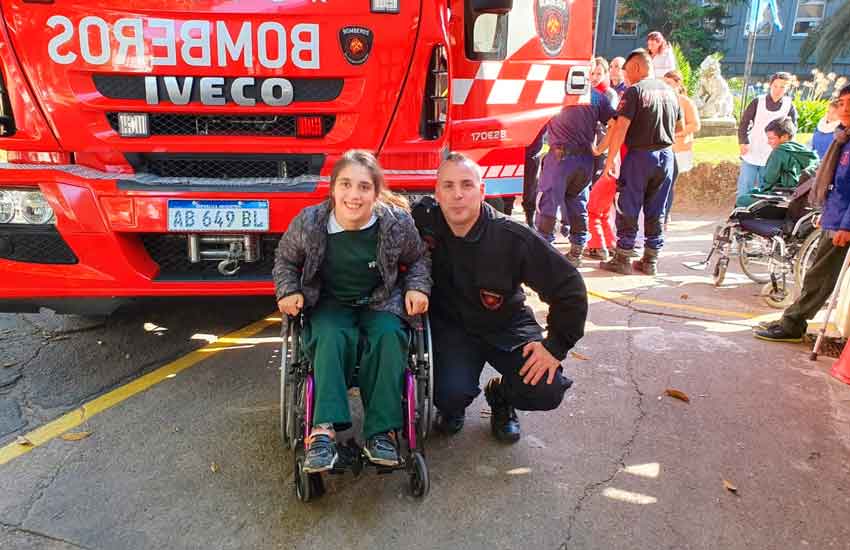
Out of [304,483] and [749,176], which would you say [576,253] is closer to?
[749,176]

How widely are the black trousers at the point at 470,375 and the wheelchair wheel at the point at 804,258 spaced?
2.95 metres

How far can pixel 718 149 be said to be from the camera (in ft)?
39.1

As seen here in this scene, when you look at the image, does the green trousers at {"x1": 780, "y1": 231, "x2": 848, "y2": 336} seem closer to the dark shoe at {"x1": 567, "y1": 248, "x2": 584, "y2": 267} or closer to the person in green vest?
the person in green vest

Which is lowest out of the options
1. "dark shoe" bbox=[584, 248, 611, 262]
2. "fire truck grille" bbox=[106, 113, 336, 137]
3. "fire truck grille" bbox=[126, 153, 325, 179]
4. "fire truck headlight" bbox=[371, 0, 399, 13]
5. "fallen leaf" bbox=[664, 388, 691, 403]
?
"dark shoe" bbox=[584, 248, 611, 262]

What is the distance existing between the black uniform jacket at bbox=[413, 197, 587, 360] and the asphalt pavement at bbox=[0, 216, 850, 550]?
0.53 metres

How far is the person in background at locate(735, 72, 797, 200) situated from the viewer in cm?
718

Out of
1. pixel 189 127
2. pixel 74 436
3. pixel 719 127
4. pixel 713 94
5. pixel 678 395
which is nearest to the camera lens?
pixel 74 436

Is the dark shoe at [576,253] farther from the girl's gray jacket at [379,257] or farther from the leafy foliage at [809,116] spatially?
the leafy foliage at [809,116]

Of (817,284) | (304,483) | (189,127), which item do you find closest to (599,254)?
(817,284)

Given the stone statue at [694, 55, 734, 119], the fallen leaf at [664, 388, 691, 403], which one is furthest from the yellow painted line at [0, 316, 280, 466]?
the stone statue at [694, 55, 734, 119]

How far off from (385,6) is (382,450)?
2.00 meters

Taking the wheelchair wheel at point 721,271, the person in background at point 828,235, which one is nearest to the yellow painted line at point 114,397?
the person in background at point 828,235

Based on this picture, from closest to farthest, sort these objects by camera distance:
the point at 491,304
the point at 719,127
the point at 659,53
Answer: the point at 491,304, the point at 659,53, the point at 719,127

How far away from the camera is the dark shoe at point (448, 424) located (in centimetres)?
292
